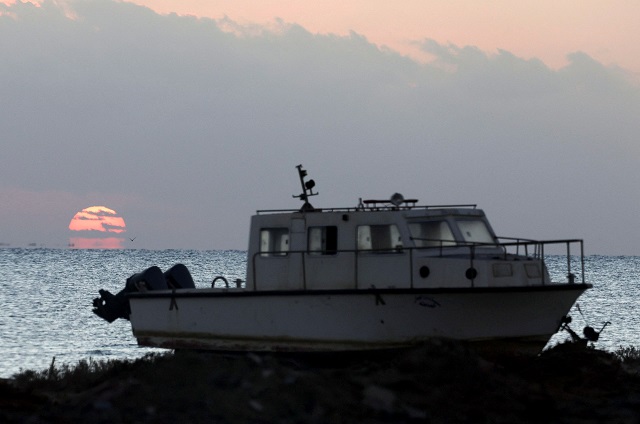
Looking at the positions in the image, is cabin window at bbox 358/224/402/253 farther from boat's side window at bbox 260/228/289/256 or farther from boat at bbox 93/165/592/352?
boat's side window at bbox 260/228/289/256

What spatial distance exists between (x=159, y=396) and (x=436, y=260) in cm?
618

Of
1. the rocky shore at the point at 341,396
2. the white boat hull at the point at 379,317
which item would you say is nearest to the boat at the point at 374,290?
the white boat hull at the point at 379,317

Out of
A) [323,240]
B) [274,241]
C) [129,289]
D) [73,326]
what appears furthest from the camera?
[73,326]

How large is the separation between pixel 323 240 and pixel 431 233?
6.51 ft

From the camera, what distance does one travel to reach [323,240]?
1811 centimetres

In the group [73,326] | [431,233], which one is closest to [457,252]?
[431,233]

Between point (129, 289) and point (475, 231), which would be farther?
point (129, 289)

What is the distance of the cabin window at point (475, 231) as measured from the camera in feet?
58.7

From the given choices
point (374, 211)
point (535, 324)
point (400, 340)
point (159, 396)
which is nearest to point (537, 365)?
point (535, 324)

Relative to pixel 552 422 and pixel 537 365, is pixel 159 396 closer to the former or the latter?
pixel 552 422

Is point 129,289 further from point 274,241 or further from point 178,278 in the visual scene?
point 274,241

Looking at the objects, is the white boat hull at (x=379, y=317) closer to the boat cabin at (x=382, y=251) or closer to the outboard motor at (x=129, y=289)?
the boat cabin at (x=382, y=251)

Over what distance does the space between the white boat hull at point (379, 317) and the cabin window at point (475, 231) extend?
1.74m

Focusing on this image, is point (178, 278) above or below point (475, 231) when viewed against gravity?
below
